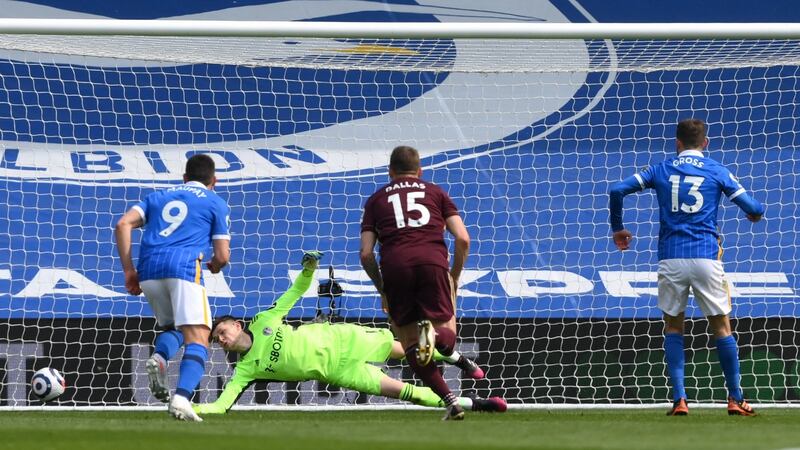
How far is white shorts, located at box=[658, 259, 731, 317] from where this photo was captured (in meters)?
7.57

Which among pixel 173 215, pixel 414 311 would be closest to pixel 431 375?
pixel 414 311

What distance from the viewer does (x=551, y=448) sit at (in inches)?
197

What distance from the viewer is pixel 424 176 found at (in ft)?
37.2

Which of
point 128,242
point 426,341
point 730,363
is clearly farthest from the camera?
point 730,363

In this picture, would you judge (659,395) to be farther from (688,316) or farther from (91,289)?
(91,289)

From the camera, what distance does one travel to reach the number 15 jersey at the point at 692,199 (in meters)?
7.61

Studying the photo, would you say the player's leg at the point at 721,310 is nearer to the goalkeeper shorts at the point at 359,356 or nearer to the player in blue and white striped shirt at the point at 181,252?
the goalkeeper shorts at the point at 359,356

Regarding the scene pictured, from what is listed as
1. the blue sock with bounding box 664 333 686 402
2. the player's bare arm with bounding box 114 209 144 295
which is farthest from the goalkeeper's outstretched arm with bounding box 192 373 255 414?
the blue sock with bounding box 664 333 686 402

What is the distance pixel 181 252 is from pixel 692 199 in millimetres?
2991

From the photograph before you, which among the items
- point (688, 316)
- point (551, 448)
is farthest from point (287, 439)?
point (688, 316)

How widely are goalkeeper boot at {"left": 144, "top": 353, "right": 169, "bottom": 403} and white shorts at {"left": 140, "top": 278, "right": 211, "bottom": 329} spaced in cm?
28

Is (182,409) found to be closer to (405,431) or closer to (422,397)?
(405,431)

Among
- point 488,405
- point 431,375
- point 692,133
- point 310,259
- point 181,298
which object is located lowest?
Result: point 488,405

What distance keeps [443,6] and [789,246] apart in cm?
392
